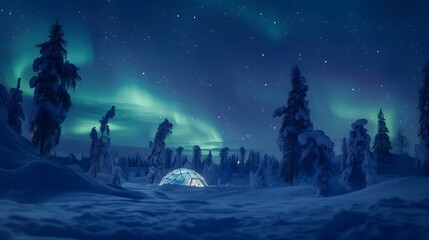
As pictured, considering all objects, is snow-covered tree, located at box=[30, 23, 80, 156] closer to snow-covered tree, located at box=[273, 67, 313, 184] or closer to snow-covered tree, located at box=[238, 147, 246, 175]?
snow-covered tree, located at box=[273, 67, 313, 184]

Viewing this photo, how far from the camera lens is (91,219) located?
23.8 ft

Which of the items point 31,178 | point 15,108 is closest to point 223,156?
point 15,108

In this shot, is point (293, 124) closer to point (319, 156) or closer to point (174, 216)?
point (319, 156)

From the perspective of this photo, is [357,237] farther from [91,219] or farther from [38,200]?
[38,200]

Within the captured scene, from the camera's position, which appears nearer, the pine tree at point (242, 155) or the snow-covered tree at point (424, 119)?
the snow-covered tree at point (424, 119)

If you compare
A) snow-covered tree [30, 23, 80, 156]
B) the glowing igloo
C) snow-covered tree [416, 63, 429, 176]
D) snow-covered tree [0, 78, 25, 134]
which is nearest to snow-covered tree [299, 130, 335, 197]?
snow-covered tree [416, 63, 429, 176]

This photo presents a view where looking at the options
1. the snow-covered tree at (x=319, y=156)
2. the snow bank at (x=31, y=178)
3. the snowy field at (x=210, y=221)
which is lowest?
the snowy field at (x=210, y=221)

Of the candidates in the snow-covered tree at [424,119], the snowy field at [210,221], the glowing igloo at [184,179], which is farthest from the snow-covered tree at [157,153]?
the snowy field at [210,221]

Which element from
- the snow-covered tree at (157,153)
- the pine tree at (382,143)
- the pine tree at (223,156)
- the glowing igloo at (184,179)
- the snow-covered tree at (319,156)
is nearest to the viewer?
the snow-covered tree at (319,156)

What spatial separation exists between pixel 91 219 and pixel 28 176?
458 centimetres

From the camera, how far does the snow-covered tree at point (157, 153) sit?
4631 cm

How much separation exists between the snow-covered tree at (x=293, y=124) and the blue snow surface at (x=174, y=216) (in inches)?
731

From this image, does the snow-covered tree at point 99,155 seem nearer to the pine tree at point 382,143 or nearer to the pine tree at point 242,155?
the pine tree at point 382,143

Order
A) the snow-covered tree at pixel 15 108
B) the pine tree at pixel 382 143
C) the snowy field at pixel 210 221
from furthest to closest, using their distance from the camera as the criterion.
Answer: the pine tree at pixel 382 143 → the snow-covered tree at pixel 15 108 → the snowy field at pixel 210 221
